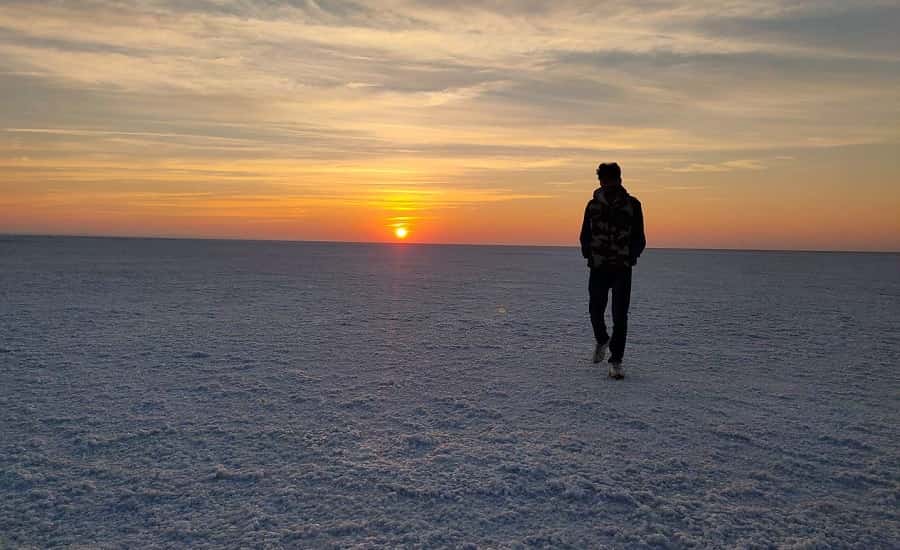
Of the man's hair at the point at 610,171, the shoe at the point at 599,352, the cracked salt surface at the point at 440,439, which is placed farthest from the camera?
the shoe at the point at 599,352

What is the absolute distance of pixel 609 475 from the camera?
8.93 ft


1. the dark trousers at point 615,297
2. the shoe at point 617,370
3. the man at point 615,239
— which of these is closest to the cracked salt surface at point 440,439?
the shoe at point 617,370

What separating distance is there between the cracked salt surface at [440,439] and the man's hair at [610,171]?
63.2 inches

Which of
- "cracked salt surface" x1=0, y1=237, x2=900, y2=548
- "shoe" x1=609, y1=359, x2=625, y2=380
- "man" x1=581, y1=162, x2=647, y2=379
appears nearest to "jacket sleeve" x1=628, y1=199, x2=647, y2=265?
"man" x1=581, y1=162, x2=647, y2=379

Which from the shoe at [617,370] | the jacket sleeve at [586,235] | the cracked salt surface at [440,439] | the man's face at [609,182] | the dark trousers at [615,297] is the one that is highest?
the man's face at [609,182]

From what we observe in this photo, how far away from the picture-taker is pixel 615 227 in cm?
455

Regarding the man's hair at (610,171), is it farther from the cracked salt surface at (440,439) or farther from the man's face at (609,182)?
the cracked salt surface at (440,439)

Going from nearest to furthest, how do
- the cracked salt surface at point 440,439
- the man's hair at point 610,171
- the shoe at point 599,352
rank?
the cracked salt surface at point 440,439 < the man's hair at point 610,171 < the shoe at point 599,352

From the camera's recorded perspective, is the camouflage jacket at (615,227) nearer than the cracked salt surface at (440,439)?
No

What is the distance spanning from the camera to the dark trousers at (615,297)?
460cm

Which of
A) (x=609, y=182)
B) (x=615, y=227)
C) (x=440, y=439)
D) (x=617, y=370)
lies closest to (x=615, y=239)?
(x=615, y=227)

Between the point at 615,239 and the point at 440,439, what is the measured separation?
2.27 m

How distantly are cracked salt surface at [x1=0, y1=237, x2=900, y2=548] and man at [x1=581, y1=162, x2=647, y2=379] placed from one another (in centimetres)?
44

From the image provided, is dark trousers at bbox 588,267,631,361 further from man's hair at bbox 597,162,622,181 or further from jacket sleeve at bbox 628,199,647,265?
man's hair at bbox 597,162,622,181
